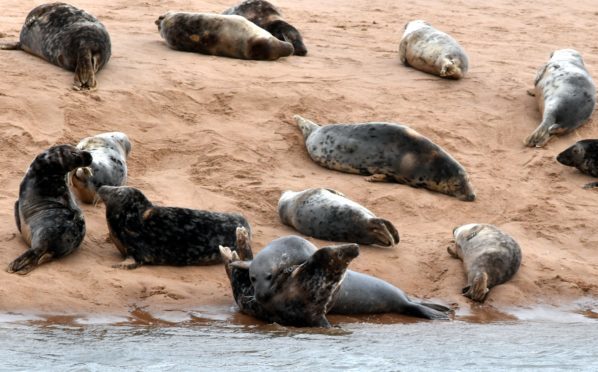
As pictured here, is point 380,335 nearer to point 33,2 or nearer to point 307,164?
point 307,164

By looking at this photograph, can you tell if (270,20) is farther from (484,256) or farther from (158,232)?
(158,232)

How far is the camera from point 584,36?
14758mm

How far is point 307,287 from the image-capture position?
633cm

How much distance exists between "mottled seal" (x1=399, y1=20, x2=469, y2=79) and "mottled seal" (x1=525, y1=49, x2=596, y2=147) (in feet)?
2.57

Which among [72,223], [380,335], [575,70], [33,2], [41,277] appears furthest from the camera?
[33,2]

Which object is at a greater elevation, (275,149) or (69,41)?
(69,41)

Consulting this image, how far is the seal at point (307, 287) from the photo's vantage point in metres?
6.31

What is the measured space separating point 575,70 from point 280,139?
127 inches

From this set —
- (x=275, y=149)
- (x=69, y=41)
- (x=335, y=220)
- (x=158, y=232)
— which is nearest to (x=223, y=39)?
(x=69, y=41)

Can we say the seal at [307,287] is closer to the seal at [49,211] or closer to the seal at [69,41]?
the seal at [49,211]

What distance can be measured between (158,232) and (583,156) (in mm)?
4187

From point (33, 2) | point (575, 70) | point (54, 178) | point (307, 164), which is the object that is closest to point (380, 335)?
point (54, 178)

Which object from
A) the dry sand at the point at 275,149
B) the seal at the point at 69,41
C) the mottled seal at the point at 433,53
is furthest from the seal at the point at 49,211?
the mottled seal at the point at 433,53

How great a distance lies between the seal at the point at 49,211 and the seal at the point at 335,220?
62.9 inches
